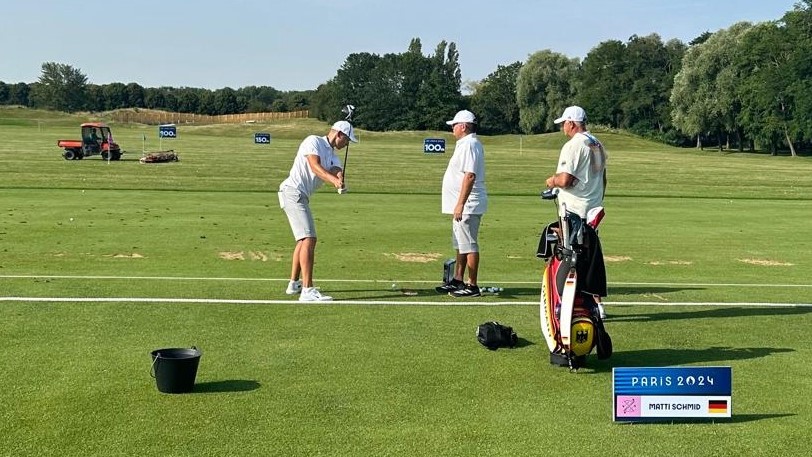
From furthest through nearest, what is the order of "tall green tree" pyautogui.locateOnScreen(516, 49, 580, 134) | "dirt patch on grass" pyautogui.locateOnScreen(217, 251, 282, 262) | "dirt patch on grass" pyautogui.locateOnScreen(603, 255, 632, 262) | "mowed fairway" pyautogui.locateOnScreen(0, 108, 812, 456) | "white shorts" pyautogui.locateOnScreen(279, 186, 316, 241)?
"tall green tree" pyautogui.locateOnScreen(516, 49, 580, 134), "dirt patch on grass" pyautogui.locateOnScreen(603, 255, 632, 262), "dirt patch on grass" pyautogui.locateOnScreen(217, 251, 282, 262), "white shorts" pyautogui.locateOnScreen(279, 186, 316, 241), "mowed fairway" pyautogui.locateOnScreen(0, 108, 812, 456)

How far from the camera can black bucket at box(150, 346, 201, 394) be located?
18.0ft

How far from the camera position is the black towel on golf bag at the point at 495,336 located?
6.95 m

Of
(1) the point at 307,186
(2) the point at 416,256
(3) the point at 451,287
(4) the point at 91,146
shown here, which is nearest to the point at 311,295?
(1) the point at 307,186

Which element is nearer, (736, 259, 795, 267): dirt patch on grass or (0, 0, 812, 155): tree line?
(736, 259, 795, 267): dirt patch on grass

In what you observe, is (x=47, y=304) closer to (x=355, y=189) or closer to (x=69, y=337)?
(x=69, y=337)

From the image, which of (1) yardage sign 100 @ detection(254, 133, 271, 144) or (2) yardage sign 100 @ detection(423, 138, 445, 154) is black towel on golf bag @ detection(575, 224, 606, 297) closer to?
(2) yardage sign 100 @ detection(423, 138, 445, 154)

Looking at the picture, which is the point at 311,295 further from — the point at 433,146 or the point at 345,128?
the point at 433,146

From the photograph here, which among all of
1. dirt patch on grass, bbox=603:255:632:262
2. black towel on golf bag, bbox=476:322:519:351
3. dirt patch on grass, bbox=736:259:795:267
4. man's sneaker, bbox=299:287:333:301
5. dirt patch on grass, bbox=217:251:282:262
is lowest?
dirt patch on grass, bbox=217:251:282:262

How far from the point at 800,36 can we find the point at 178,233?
9857cm

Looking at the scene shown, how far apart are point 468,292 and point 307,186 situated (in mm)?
2268

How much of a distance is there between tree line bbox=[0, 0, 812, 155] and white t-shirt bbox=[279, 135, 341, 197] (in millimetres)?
91387

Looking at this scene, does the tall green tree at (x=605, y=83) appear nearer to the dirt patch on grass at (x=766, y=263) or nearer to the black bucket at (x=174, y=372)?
the dirt patch on grass at (x=766, y=263)

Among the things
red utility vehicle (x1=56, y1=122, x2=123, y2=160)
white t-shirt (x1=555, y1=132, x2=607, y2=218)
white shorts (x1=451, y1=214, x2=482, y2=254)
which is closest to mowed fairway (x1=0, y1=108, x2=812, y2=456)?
white shorts (x1=451, y1=214, x2=482, y2=254)

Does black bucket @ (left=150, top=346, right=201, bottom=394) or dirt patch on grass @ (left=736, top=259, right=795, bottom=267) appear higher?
black bucket @ (left=150, top=346, right=201, bottom=394)
